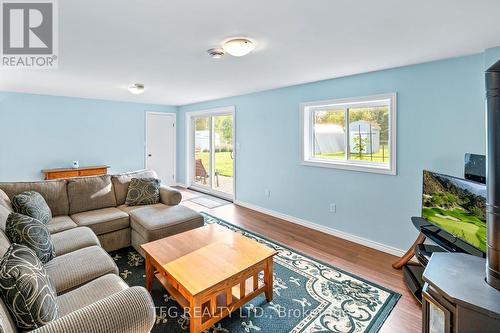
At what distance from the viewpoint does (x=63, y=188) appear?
306 centimetres

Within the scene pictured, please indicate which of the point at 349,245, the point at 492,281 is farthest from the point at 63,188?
the point at 492,281

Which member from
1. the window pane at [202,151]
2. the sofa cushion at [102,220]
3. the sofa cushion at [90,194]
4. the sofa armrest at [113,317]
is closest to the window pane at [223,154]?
the window pane at [202,151]

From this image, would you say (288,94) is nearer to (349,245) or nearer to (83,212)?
(349,245)

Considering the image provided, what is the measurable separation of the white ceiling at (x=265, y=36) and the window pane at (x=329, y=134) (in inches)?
23.0

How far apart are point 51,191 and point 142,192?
1.00 m

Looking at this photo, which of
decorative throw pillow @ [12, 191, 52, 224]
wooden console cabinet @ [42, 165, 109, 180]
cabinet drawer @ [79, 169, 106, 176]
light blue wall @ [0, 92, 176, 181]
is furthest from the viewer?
cabinet drawer @ [79, 169, 106, 176]

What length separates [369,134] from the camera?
10.9 feet

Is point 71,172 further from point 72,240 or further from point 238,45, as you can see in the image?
point 238,45

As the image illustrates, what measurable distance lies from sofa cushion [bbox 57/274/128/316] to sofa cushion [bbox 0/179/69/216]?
1.84m

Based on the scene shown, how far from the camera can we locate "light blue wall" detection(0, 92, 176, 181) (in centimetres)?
448

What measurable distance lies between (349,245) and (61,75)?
4436mm

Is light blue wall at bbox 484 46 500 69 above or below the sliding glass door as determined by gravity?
above

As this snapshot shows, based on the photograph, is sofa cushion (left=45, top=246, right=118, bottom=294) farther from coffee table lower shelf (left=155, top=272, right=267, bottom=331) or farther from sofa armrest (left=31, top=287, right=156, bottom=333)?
sofa armrest (left=31, top=287, right=156, bottom=333)

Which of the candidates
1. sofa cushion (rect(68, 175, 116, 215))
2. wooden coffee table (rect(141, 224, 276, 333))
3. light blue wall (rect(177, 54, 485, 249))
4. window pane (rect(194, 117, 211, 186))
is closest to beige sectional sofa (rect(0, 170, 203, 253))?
sofa cushion (rect(68, 175, 116, 215))
